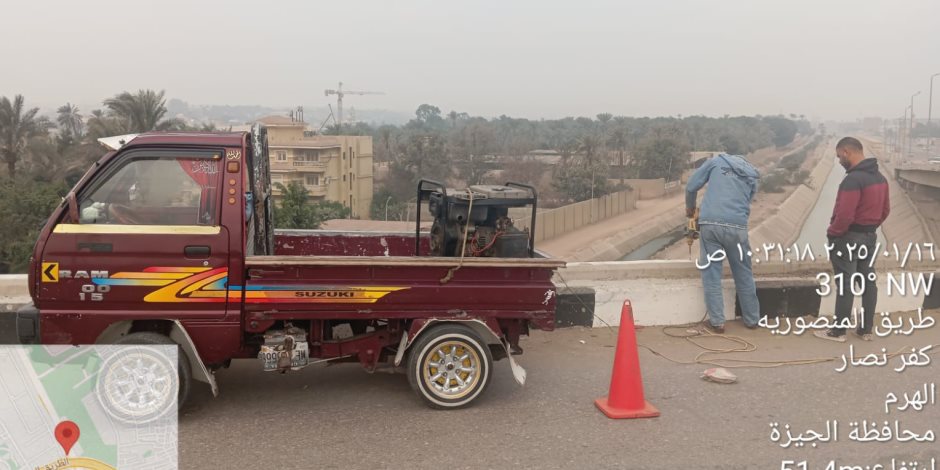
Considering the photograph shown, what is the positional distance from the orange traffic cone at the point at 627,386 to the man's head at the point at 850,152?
11.2 ft

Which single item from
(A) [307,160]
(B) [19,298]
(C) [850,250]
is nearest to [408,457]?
(B) [19,298]

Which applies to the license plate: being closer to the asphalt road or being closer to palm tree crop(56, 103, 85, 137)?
the asphalt road

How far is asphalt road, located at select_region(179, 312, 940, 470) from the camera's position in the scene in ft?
15.7

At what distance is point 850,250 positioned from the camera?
749cm

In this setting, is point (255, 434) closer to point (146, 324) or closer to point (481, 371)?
point (146, 324)

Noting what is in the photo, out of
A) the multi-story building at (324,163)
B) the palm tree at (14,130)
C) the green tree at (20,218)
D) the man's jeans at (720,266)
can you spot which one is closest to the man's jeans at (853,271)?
the man's jeans at (720,266)

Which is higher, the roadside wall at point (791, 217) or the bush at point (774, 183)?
the bush at point (774, 183)

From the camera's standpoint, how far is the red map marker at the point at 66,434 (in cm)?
442

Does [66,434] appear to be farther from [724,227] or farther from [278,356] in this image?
[724,227]

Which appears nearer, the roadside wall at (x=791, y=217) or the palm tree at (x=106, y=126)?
the palm tree at (x=106, y=126)

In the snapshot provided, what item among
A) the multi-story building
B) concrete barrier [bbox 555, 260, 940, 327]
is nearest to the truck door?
concrete barrier [bbox 555, 260, 940, 327]

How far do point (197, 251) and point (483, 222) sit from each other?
218 centimetres

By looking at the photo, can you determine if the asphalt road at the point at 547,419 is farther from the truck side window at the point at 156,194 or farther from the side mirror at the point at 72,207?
the side mirror at the point at 72,207

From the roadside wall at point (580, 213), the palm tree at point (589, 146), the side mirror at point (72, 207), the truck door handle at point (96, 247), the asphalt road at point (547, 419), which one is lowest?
the roadside wall at point (580, 213)
